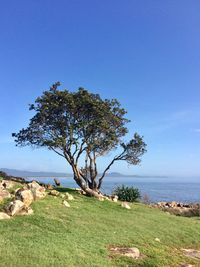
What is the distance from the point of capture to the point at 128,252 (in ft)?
30.2

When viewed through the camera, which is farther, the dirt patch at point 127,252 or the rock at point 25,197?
the rock at point 25,197

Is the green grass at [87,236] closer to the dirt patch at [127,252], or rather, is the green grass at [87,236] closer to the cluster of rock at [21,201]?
the dirt patch at [127,252]

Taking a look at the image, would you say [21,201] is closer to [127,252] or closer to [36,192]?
[36,192]

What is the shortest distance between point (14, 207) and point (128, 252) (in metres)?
A: 3.93

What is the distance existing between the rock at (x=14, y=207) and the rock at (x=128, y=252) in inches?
133

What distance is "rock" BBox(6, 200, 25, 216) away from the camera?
11.1 m

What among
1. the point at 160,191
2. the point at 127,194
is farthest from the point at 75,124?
the point at 160,191

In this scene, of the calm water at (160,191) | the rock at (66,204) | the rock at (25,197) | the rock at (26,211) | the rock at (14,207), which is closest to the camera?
the rock at (14,207)

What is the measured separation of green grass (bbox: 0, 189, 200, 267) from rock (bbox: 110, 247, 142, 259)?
8.0 inches

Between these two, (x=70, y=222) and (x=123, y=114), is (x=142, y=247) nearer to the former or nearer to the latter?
(x=70, y=222)

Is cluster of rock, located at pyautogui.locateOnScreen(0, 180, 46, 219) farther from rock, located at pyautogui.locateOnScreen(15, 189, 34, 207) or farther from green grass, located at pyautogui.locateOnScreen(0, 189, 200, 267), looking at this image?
green grass, located at pyautogui.locateOnScreen(0, 189, 200, 267)

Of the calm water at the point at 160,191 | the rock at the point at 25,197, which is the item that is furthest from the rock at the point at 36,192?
the calm water at the point at 160,191

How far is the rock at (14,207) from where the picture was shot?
1109 centimetres

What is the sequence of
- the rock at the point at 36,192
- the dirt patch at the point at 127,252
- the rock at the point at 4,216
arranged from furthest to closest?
the rock at the point at 36,192 < the rock at the point at 4,216 < the dirt patch at the point at 127,252
